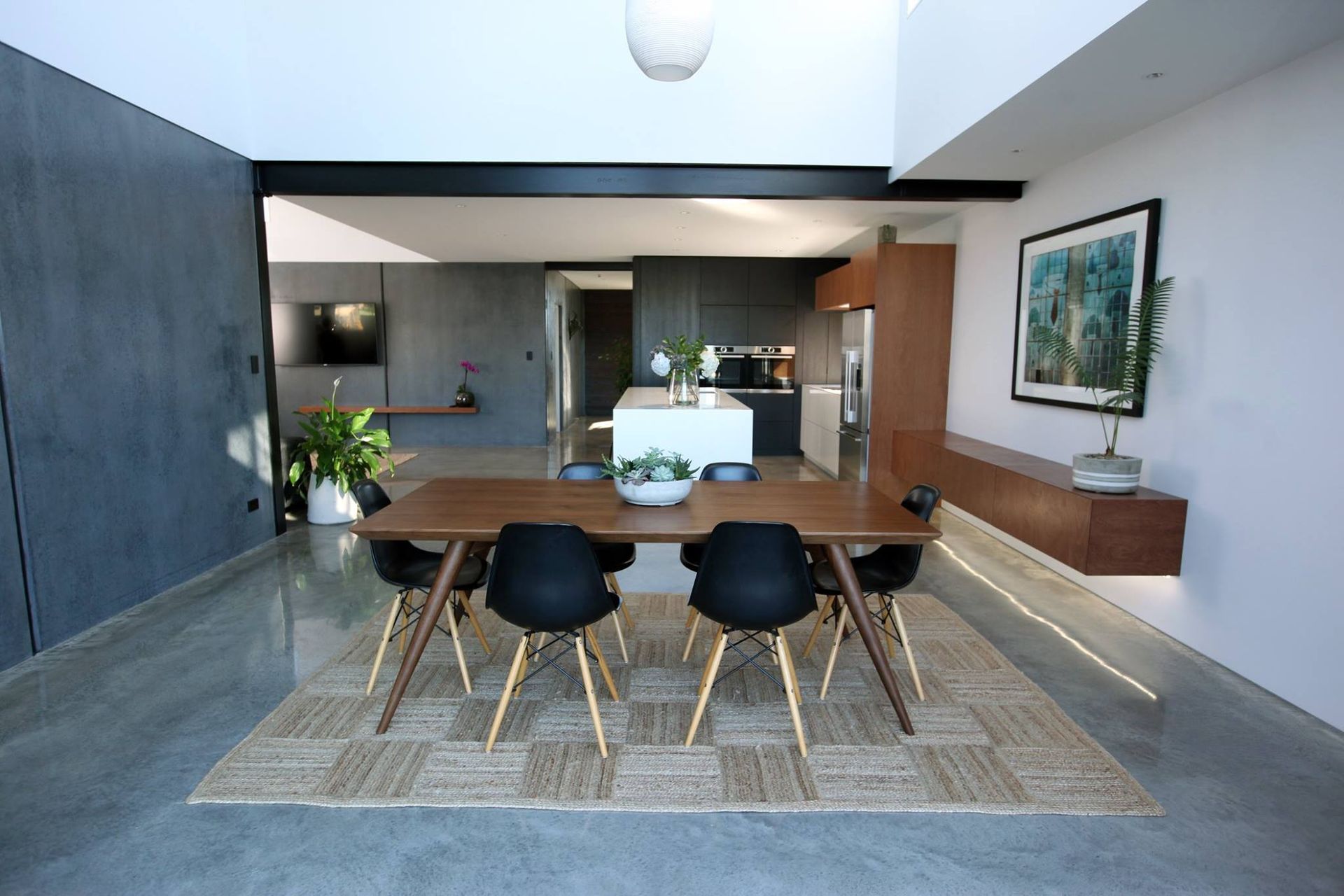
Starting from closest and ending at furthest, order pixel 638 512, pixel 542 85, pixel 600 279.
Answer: pixel 638 512
pixel 542 85
pixel 600 279

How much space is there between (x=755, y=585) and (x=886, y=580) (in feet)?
2.55

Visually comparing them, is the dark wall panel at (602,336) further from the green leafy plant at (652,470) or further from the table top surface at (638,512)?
the green leafy plant at (652,470)

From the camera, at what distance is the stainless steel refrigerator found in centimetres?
625

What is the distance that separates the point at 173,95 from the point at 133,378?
165 centimetres

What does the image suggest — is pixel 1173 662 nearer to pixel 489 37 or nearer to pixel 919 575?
pixel 919 575

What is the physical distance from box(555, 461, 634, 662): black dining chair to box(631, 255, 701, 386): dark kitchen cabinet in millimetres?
5328

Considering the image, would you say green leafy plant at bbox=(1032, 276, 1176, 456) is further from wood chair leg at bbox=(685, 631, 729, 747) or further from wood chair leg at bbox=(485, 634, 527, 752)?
wood chair leg at bbox=(485, 634, 527, 752)

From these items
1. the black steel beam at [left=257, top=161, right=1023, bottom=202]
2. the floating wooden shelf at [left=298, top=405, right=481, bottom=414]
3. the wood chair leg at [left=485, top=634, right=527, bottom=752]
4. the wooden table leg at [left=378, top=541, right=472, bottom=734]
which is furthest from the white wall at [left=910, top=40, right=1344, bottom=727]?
the floating wooden shelf at [left=298, top=405, right=481, bottom=414]

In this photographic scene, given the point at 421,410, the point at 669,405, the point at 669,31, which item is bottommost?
the point at 421,410

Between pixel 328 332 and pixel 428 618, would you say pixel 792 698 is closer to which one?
pixel 428 618

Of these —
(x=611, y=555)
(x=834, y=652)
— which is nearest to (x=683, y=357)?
(x=611, y=555)

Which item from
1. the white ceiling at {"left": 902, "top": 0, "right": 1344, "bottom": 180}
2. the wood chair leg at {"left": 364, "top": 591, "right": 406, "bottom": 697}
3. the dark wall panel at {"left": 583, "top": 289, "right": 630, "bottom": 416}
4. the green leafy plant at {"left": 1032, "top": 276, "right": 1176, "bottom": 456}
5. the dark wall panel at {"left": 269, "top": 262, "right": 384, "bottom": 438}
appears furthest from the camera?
the dark wall panel at {"left": 583, "top": 289, "right": 630, "bottom": 416}

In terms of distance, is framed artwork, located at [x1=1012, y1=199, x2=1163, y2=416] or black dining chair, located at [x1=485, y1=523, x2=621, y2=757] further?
framed artwork, located at [x1=1012, y1=199, x2=1163, y2=416]

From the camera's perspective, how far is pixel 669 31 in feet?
8.07
